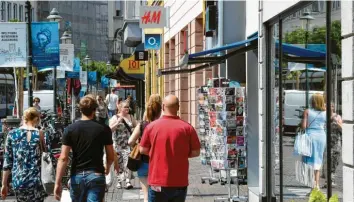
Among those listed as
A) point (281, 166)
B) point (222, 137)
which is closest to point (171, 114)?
point (281, 166)

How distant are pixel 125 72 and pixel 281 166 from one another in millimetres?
37164

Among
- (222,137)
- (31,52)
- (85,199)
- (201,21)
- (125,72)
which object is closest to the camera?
(85,199)

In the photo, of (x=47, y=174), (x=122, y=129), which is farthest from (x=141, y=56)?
(x=47, y=174)

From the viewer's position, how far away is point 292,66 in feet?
30.9

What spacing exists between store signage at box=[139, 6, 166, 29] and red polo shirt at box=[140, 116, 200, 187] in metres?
17.0

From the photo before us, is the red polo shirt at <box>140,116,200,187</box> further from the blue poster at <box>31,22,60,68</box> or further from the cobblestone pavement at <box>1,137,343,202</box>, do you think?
the blue poster at <box>31,22,60,68</box>

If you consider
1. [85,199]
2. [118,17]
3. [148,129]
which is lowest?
[85,199]

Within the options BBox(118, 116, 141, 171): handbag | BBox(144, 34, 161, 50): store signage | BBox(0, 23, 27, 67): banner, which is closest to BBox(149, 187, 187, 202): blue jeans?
BBox(118, 116, 141, 171): handbag

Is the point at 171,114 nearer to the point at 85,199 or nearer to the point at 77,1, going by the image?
the point at 85,199

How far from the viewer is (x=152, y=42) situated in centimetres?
2661

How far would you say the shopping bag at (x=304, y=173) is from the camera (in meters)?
8.39

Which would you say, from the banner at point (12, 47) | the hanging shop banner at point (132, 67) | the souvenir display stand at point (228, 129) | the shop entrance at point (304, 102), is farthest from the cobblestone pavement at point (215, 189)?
→ the hanging shop banner at point (132, 67)

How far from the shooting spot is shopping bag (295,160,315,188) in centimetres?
839

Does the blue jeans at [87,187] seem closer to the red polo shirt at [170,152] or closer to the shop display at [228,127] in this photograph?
the red polo shirt at [170,152]
